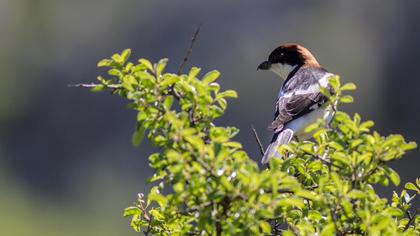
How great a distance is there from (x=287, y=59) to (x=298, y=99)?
106cm

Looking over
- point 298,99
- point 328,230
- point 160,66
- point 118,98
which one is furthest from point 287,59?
point 118,98

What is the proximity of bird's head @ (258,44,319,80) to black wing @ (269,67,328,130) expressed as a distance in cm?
59

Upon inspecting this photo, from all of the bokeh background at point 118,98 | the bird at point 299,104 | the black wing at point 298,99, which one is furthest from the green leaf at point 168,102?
the bokeh background at point 118,98

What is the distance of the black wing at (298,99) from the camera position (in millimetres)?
6457

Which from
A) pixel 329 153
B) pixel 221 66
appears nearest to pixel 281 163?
pixel 329 153

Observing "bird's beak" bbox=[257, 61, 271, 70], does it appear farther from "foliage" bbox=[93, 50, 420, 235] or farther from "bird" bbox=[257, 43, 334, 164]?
"foliage" bbox=[93, 50, 420, 235]

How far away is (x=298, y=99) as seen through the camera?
21.7 ft

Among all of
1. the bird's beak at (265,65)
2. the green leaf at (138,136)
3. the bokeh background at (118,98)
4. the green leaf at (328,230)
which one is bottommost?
the green leaf at (328,230)

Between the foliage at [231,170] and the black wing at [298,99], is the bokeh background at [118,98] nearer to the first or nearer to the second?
the black wing at [298,99]

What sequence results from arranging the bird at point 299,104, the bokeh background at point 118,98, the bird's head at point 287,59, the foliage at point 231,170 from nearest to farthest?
the foliage at point 231,170 → the bird at point 299,104 → the bird's head at point 287,59 → the bokeh background at point 118,98

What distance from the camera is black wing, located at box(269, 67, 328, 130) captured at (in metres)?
6.46

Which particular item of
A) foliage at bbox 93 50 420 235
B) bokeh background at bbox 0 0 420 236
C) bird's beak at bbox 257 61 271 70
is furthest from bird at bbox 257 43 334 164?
bokeh background at bbox 0 0 420 236

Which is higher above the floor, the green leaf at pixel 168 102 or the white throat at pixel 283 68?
the white throat at pixel 283 68

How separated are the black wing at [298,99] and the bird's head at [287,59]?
0.59 metres
